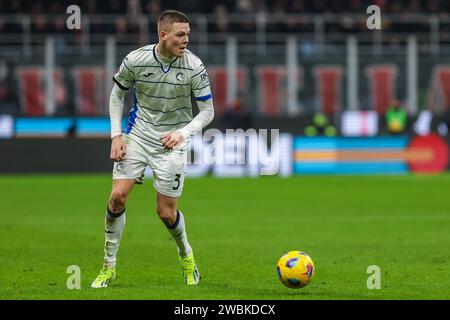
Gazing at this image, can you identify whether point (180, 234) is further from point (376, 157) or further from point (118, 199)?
point (376, 157)

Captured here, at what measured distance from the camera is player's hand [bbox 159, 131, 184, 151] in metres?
9.42

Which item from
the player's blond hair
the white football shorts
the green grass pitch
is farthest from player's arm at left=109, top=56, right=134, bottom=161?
the green grass pitch

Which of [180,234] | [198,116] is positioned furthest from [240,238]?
[198,116]

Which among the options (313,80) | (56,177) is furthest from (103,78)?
(313,80)

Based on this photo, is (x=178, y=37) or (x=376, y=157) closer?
(x=178, y=37)

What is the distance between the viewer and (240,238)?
14.7m

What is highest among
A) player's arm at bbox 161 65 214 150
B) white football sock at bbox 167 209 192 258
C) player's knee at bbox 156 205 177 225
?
player's arm at bbox 161 65 214 150

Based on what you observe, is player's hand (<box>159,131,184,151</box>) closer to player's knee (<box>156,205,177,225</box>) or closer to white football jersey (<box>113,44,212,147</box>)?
white football jersey (<box>113,44,212,147</box>)

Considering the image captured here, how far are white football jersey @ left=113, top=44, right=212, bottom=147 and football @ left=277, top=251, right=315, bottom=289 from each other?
1.58m

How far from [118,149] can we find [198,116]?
2.49ft

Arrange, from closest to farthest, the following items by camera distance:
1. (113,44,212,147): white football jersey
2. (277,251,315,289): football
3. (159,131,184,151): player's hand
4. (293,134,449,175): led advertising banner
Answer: (277,251,315,289): football, (159,131,184,151): player's hand, (113,44,212,147): white football jersey, (293,134,449,175): led advertising banner

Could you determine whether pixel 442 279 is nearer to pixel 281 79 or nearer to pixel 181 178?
pixel 181 178

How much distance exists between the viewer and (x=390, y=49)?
1216 inches

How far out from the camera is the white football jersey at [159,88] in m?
9.68
